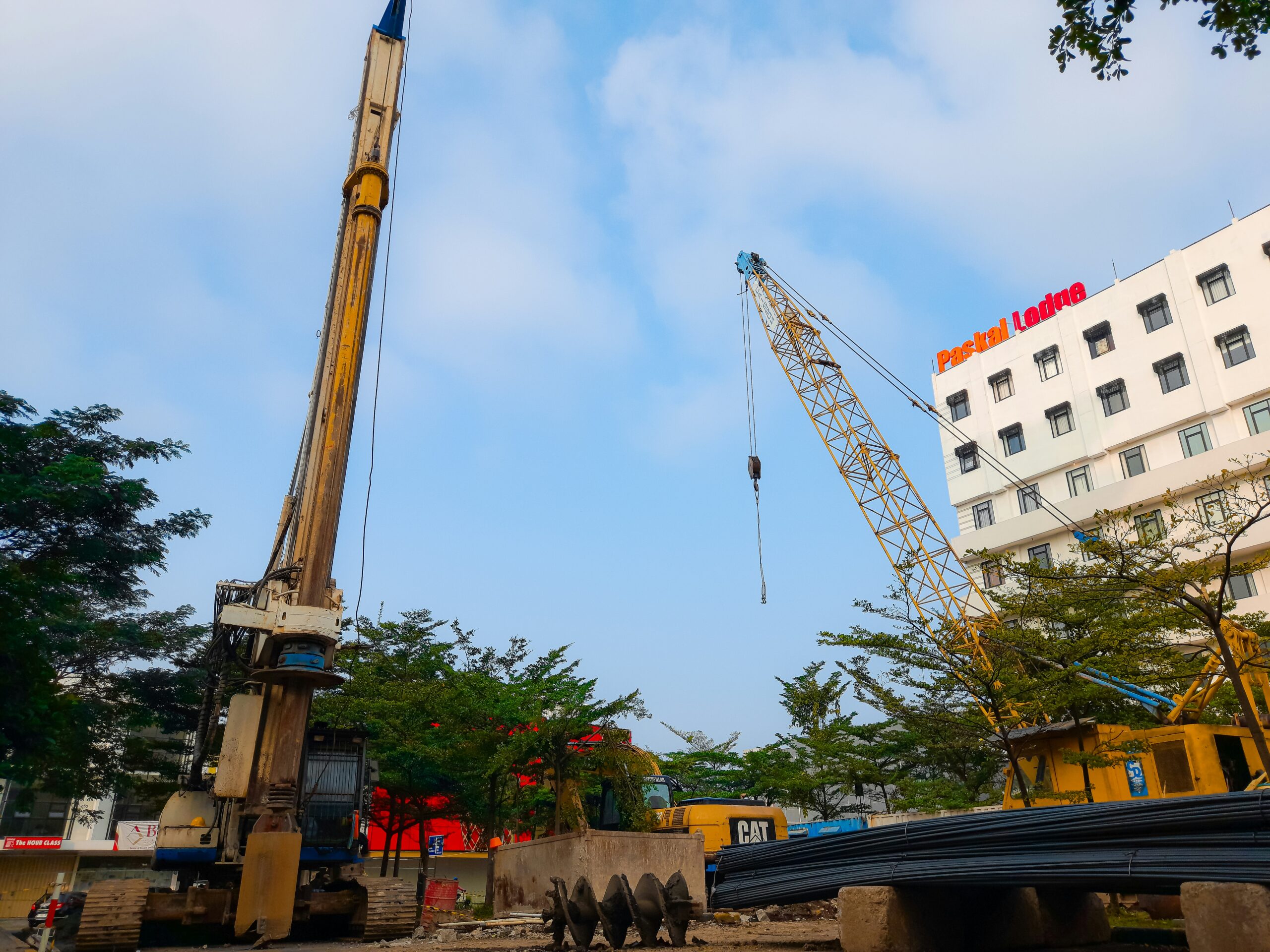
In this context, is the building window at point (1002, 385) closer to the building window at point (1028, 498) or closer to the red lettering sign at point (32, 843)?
the building window at point (1028, 498)

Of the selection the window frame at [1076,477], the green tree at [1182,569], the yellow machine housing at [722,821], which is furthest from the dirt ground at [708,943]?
the window frame at [1076,477]

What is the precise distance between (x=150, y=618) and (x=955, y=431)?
41.3 meters

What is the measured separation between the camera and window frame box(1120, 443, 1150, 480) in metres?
42.0

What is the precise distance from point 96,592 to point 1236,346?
4493 cm

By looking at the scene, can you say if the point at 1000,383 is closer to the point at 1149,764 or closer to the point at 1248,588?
the point at 1248,588

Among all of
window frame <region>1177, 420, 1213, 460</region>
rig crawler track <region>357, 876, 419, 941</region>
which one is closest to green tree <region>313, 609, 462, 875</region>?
rig crawler track <region>357, 876, 419, 941</region>

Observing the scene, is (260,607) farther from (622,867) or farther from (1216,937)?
(1216,937)

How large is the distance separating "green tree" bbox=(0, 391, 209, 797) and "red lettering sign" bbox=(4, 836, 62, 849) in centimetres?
1489

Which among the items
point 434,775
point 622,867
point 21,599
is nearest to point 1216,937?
point 622,867

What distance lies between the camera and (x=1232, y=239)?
3991 centimetres

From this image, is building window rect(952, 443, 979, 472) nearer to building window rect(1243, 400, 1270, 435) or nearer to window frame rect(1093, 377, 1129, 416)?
window frame rect(1093, 377, 1129, 416)

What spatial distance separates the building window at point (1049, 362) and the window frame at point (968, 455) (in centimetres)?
511

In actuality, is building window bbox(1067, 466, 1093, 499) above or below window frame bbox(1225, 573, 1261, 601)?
above

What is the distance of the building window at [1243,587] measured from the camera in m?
35.2
